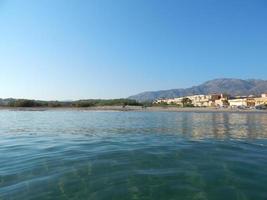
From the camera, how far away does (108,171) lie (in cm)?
1351

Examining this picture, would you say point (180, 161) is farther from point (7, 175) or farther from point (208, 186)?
point (7, 175)

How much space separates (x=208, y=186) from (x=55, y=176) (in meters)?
5.65

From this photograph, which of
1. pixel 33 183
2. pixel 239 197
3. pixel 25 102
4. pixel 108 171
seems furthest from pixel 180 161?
pixel 25 102

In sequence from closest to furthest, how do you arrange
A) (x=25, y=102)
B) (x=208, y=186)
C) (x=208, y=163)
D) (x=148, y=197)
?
(x=148, y=197), (x=208, y=186), (x=208, y=163), (x=25, y=102)

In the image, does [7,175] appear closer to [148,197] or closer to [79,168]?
[79,168]

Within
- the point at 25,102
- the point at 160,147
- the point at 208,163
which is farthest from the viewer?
the point at 25,102

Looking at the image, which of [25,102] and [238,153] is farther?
[25,102]

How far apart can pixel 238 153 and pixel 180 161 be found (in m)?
4.31

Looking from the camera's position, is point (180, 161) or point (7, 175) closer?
point (7, 175)

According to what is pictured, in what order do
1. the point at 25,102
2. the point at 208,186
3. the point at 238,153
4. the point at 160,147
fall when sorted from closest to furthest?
the point at 208,186 < the point at 238,153 < the point at 160,147 < the point at 25,102

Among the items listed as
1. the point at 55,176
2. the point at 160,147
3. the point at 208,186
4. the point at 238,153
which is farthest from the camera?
the point at 160,147

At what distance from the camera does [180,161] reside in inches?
614

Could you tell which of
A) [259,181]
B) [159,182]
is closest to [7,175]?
[159,182]

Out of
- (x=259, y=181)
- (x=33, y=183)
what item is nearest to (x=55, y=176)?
(x=33, y=183)
